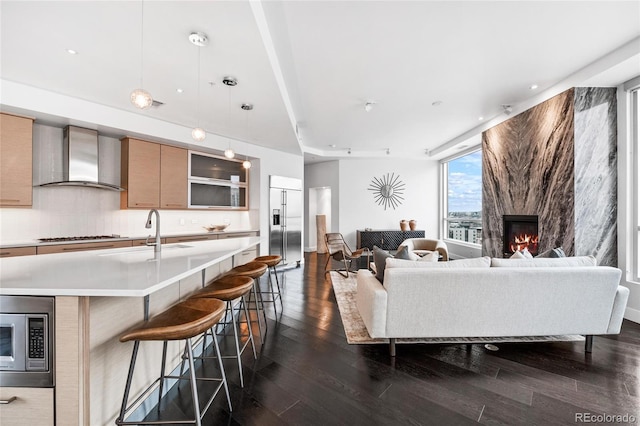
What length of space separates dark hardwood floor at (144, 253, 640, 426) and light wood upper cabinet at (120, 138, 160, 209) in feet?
10.00

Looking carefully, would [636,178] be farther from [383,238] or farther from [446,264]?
[383,238]

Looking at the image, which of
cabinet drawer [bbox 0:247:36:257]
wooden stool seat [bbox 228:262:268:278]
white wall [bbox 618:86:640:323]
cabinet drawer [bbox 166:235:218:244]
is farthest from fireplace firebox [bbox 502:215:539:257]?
cabinet drawer [bbox 0:247:36:257]

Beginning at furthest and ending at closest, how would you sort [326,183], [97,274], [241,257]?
[326,183] < [241,257] < [97,274]

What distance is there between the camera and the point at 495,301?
232 cm

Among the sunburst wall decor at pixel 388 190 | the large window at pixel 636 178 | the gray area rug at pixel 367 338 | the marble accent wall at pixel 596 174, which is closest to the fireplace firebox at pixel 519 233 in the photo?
the marble accent wall at pixel 596 174

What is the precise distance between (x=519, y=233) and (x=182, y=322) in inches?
195

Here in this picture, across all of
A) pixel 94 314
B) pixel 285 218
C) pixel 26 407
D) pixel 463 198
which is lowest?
pixel 26 407

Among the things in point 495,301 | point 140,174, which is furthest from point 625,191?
point 140,174

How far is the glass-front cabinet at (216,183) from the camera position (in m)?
4.86

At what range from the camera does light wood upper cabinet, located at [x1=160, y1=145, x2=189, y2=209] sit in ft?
14.3

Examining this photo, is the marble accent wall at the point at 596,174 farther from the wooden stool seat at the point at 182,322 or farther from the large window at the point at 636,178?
the wooden stool seat at the point at 182,322

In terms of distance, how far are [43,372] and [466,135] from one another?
687 centimetres

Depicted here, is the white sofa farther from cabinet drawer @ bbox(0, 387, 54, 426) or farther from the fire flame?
cabinet drawer @ bbox(0, 387, 54, 426)

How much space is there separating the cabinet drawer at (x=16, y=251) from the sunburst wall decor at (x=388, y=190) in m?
6.90
